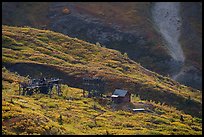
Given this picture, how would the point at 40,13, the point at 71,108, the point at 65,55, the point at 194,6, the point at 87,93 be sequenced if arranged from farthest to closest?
1. the point at 194,6
2. the point at 40,13
3. the point at 65,55
4. the point at 87,93
5. the point at 71,108

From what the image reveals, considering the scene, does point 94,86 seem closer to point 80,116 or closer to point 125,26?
point 80,116

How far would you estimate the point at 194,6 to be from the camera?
463ft

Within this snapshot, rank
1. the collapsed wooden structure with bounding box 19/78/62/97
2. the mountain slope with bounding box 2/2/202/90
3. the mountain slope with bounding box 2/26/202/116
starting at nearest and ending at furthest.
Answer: the collapsed wooden structure with bounding box 19/78/62/97
the mountain slope with bounding box 2/26/202/116
the mountain slope with bounding box 2/2/202/90

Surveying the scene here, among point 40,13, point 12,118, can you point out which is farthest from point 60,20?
point 12,118

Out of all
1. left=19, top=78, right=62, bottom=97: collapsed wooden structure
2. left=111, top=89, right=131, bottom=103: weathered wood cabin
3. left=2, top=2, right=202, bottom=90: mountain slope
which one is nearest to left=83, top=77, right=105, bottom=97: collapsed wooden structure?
left=111, top=89, right=131, bottom=103: weathered wood cabin

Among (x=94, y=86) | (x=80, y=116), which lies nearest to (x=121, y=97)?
(x=94, y=86)

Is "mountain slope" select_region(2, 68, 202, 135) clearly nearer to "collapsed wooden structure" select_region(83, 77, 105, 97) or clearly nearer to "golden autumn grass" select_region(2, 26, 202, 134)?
"golden autumn grass" select_region(2, 26, 202, 134)

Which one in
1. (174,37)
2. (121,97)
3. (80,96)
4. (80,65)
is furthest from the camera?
(174,37)

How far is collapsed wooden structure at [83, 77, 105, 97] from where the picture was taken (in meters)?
66.3

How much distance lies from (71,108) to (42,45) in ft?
138

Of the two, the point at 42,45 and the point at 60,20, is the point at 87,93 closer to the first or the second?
the point at 42,45

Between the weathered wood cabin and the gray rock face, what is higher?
the gray rock face

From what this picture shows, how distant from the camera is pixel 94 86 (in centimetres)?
6894

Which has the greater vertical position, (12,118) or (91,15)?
(91,15)
